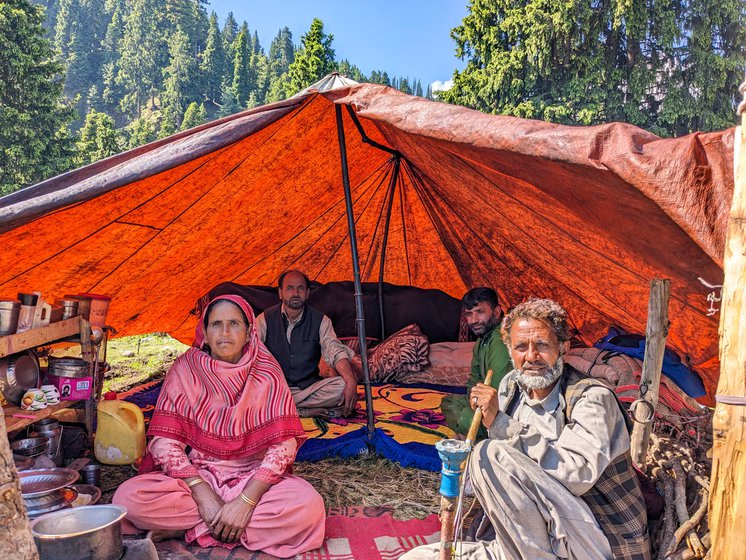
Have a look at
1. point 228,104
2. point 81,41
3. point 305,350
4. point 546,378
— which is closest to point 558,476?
point 546,378

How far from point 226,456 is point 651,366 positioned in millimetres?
2248

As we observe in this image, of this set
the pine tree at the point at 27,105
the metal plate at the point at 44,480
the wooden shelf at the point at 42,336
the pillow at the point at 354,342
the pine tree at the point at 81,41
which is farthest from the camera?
the pine tree at the point at 81,41

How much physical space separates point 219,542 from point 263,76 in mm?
71966

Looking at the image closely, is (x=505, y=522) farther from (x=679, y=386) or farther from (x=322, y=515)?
(x=679, y=386)

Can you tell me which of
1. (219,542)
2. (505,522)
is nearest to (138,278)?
(219,542)

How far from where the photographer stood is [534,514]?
1.98 meters

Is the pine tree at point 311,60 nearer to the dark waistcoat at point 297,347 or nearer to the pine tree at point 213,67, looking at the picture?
the dark waistcoat at point 297,347

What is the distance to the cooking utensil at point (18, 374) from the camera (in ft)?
10.2

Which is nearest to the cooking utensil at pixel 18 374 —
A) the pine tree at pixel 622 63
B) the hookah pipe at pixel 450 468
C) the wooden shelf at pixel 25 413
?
the wooden shelf at pixel 25 413

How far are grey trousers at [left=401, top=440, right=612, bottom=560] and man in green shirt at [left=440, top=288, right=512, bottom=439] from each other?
4.36ft

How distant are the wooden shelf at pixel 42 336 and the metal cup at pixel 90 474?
2.56ft

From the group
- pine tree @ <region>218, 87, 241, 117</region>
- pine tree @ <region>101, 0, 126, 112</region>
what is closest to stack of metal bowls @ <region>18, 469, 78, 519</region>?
pine tree @ <region>218, 87, 241, 117</region>

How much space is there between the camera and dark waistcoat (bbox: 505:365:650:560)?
6.68 ft

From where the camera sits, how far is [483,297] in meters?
3.97
